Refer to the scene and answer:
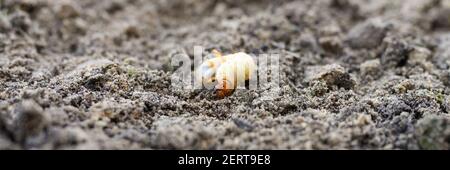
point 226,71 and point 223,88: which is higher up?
point 226,71

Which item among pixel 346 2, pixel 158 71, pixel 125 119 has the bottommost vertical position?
pixel 125 119

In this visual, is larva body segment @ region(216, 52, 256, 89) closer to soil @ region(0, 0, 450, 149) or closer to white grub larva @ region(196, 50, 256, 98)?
white grub larva @ region(196, 50, 256, 98)

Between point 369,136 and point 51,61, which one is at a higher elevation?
point 51,61

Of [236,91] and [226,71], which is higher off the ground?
[226,71]

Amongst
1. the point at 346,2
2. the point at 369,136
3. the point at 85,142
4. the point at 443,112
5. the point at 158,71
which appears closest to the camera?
the point at 85,142

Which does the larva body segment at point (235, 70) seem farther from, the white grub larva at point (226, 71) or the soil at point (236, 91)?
the soil at point (236, 91)

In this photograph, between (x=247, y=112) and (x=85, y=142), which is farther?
(x=247, y=112)
